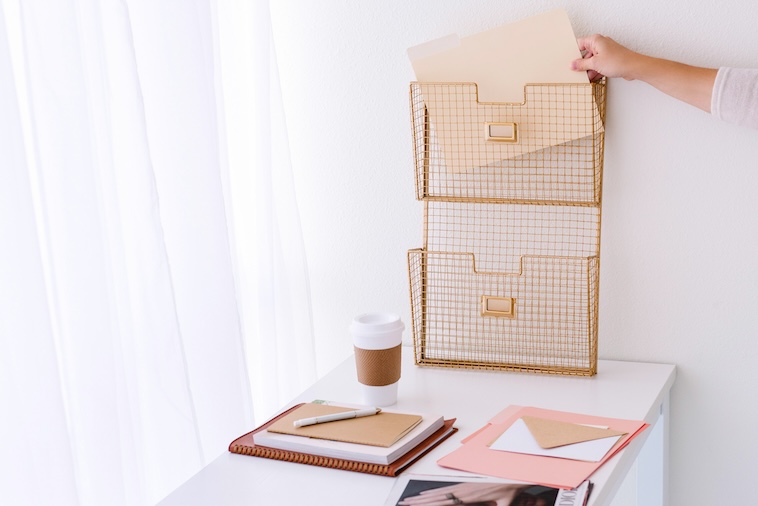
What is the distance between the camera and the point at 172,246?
4.26 ft

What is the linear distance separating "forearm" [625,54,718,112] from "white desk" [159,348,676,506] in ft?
1.44

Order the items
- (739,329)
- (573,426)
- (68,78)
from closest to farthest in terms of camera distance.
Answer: (68,78), (573,426), (739,329)

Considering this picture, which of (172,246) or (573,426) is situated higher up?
(172,246)

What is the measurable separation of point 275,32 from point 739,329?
956 mm

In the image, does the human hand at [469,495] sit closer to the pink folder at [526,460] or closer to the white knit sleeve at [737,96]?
the pink folder at [526,460]

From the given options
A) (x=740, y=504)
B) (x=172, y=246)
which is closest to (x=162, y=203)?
(x=172, y=246)

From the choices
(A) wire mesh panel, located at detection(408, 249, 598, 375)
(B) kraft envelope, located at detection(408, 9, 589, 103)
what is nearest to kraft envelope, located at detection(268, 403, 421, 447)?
(A) wire mesh panel, located at detection(408, 249, 598, 375)

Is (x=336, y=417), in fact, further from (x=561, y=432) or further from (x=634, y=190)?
(x=634, y=190)

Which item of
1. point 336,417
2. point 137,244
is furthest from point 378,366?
point 137,244

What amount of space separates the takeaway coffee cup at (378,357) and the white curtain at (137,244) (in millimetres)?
255

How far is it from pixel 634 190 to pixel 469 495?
0.66m

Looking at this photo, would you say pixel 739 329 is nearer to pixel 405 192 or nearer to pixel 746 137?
pixel 746 137

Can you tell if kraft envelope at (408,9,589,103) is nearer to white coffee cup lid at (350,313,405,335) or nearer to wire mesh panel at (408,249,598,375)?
wire mesh panel at (408,249,598,375)

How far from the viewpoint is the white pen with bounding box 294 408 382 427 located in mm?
1154
